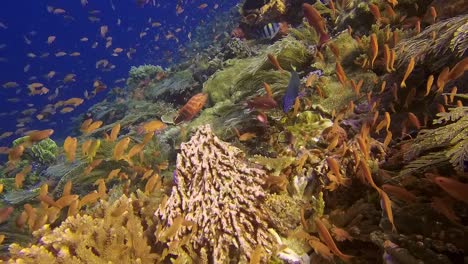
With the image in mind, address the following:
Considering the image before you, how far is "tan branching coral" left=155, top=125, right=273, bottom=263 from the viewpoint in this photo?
9.11 feet

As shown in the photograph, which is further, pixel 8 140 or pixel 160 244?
pixel 8 140

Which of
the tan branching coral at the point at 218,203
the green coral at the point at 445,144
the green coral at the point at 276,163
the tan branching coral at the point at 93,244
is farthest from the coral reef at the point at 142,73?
the green coral at the point at 445,144

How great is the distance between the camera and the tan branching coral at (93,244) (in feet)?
9.79

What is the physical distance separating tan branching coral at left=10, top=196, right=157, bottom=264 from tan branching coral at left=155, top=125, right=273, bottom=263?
0.33 m

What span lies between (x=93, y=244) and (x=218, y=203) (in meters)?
1.36

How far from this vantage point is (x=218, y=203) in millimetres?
2951

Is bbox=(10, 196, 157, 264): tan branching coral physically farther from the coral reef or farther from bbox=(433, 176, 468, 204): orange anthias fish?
the coral reef

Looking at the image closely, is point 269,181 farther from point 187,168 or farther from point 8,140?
point 8,140

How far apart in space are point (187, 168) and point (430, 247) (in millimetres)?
2263

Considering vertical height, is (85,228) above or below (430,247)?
above

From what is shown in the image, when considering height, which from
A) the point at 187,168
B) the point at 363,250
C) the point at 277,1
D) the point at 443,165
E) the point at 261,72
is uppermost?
the point at 277,1

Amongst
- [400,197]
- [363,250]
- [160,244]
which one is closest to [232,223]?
[160,244]

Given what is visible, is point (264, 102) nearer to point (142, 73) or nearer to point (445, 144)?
point (445, 144)

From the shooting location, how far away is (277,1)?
8.48 meters
